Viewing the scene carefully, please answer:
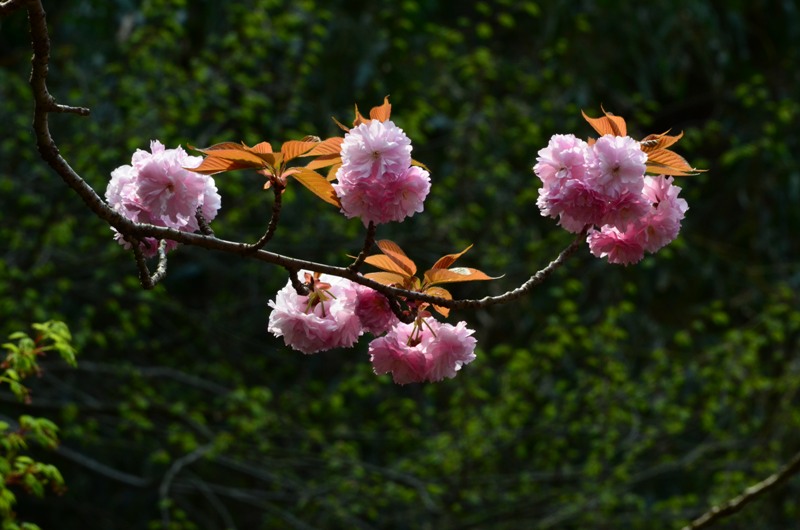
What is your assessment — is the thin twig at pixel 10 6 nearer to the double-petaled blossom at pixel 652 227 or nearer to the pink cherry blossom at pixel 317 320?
the pink cherry blossom at pixel 317 320

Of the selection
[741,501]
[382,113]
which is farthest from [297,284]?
[741,501]

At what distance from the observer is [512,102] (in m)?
5.77

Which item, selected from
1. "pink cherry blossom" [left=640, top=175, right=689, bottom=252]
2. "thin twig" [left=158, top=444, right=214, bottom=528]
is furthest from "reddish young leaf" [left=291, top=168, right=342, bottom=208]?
"thin twig" [left=158, top=444, right=214, bottom=528]

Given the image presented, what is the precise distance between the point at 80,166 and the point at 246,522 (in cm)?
220

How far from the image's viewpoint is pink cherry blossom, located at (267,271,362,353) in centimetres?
161

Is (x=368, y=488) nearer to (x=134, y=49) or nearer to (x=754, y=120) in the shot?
(x=134, y=49)

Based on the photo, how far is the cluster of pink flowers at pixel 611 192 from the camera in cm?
154

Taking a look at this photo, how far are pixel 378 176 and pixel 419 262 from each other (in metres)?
4.21

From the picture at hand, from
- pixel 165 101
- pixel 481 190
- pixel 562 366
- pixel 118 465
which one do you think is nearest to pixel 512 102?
pixel 481 190

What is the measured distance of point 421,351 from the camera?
1.62 m

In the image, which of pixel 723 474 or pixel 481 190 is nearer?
pixel 723 474

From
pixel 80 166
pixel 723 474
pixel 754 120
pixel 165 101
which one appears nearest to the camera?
pixel 80 166

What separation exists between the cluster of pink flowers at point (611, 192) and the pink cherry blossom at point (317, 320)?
312 millimetres

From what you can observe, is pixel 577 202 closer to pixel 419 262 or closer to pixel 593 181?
pixel 593 181
